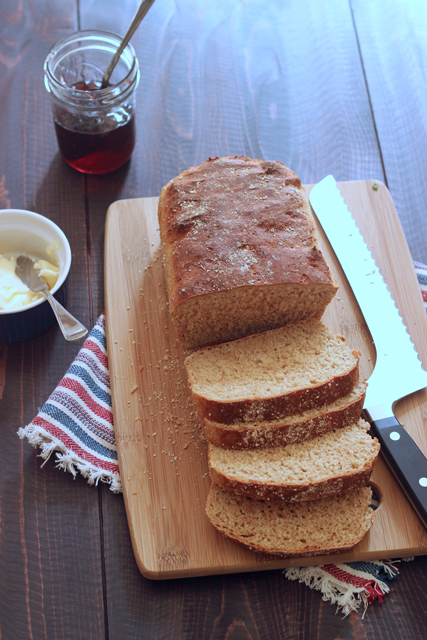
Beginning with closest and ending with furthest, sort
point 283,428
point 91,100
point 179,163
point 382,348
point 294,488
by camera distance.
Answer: point 294,488 → point 283,428 → point 382,348 → point 91,100 → point 179,163

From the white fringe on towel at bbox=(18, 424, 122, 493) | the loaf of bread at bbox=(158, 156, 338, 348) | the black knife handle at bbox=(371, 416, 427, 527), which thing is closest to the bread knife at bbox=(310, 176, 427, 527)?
the black knife handle at bbox=(371, 416, 427, 527)

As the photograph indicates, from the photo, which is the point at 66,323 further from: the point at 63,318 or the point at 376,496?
the point at 376,496

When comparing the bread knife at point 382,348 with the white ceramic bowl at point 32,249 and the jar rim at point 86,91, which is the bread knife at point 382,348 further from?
the white ceramic bowl at point 32,249

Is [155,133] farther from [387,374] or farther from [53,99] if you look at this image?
[387,374]

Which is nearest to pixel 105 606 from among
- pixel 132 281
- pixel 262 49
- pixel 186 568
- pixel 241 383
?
pixel 186 568

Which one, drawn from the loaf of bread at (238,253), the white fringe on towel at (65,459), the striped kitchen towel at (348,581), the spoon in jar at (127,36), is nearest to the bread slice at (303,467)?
the striped kitchen towel at (348,581)

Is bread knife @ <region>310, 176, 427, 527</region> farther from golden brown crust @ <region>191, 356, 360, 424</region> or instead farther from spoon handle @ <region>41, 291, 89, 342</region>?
spoon handle @ <region>41, 291, 89, 342</region>

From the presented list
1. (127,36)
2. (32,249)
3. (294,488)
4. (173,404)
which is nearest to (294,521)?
(294,488)
